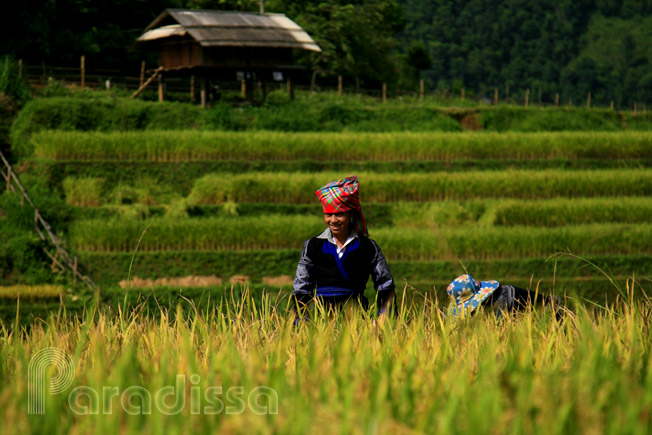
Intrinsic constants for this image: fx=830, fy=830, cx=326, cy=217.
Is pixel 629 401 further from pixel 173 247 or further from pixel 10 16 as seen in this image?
pixel 10 16

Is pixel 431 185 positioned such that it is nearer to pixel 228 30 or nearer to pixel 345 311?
pixel 228 30

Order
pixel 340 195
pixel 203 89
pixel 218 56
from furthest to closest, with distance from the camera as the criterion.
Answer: pixel 218 56
pixel 203 89
pixel 340 195

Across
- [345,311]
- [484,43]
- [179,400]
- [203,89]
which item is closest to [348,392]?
[179,400]

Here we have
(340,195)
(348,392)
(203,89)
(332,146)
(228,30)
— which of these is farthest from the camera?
(228,30)

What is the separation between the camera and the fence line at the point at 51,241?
12.7 meters

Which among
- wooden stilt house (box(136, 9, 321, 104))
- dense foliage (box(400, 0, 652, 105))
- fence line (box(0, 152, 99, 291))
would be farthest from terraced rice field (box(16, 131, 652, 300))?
dense foliage (box(400, 0, 652, 105))

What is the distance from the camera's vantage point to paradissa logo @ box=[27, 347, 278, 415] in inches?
79.7

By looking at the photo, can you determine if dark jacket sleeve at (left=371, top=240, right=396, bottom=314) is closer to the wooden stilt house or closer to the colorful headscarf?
the colorful headscarf

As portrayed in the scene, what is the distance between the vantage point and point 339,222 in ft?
14.0

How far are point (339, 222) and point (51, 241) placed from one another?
33.9ft

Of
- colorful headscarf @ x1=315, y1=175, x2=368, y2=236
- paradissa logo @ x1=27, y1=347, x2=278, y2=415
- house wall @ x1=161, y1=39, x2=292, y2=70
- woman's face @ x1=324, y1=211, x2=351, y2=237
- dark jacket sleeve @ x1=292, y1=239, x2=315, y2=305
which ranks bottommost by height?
dark jacket sleeve @ x1=292, y1=239, x2=315, y2=305

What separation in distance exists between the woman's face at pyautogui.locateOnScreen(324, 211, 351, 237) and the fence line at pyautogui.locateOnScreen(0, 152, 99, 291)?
27.8ft

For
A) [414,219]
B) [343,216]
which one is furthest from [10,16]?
[343,216]

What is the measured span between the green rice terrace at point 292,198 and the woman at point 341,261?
22.6 ft
